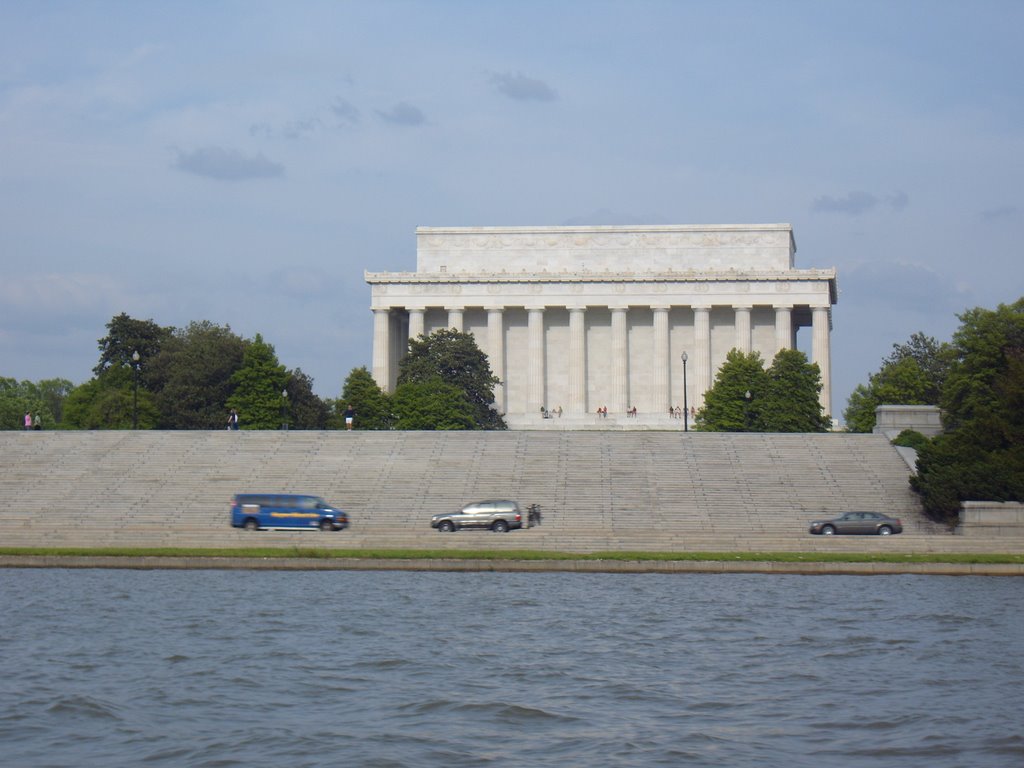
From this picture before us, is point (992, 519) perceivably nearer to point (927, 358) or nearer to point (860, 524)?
point (860, 524)

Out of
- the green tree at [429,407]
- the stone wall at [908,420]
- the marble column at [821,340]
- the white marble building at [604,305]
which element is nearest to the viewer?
the stone wall at [908,420]

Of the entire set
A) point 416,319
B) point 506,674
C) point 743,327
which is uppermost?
point 416,319

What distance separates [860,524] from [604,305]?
5845 cm

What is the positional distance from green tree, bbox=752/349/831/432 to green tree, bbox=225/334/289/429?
82.1ft

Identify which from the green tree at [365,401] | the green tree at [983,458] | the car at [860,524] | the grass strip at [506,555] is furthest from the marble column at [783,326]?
the grass strip at [506,555]

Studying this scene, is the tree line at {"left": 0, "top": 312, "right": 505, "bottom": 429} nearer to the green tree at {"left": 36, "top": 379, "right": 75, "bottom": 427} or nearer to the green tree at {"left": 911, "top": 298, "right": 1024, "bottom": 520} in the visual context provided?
the green tree at {"left": 911, "top": 298, "right": 1024, "bottom": 520}

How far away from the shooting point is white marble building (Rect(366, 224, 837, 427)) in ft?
331

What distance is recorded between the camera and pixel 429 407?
7769 cm

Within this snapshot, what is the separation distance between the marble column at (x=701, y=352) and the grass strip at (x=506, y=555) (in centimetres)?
6411

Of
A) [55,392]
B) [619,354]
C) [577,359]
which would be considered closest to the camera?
[619,354]

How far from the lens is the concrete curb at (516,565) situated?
117 feet

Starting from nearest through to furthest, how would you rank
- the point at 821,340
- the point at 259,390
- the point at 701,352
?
the point at 259,390 → the point at 821,340 → the point at 701,352

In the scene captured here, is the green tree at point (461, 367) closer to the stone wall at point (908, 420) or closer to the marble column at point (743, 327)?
the marble column at point (743, 327)

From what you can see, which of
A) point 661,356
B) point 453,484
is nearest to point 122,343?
point 661,356
